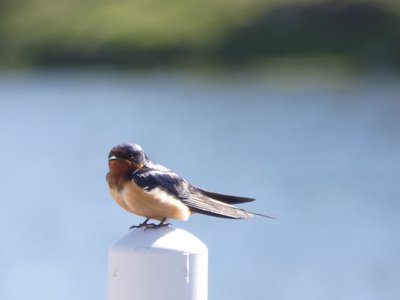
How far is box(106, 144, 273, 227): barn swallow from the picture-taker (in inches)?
142

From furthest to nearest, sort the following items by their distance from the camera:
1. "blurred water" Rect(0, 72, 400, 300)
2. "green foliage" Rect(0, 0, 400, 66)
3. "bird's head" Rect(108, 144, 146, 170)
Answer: "green foliage" Rect(0, 0, 400, 66)
"blurred water" Rect(0, 72, 400, 300)
"bird's head" Rect(108, 144, 146, 170)

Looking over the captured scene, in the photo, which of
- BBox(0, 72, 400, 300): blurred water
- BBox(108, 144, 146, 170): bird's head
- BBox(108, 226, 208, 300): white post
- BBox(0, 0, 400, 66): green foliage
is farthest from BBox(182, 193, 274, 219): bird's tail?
BBox(0, 0, 400, 66): green foliage

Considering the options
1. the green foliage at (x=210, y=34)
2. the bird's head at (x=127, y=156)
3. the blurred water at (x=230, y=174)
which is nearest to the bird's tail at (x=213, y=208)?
the bird's head at (x=127, y=156)

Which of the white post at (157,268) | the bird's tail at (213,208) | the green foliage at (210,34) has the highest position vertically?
the green foliage at (210,34)

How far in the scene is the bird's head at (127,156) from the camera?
359 cm

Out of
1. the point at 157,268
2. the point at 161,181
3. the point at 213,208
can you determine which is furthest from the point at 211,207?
the point at 157,268

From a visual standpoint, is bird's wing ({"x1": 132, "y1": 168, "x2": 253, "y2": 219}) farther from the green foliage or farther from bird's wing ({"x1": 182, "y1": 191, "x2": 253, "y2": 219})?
the green foliage

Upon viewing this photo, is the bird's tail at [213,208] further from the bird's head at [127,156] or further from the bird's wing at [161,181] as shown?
the bird's head at [127,156]

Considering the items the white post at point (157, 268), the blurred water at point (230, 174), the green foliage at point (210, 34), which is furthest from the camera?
the green foliage at point (210, 34)

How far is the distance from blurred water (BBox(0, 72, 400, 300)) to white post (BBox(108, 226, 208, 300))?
8.42 meters

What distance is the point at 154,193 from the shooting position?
3.60 metres

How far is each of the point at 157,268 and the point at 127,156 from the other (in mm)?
560

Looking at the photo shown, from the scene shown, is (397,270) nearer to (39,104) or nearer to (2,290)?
(2,290)

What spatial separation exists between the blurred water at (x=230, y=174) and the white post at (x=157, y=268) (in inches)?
331
